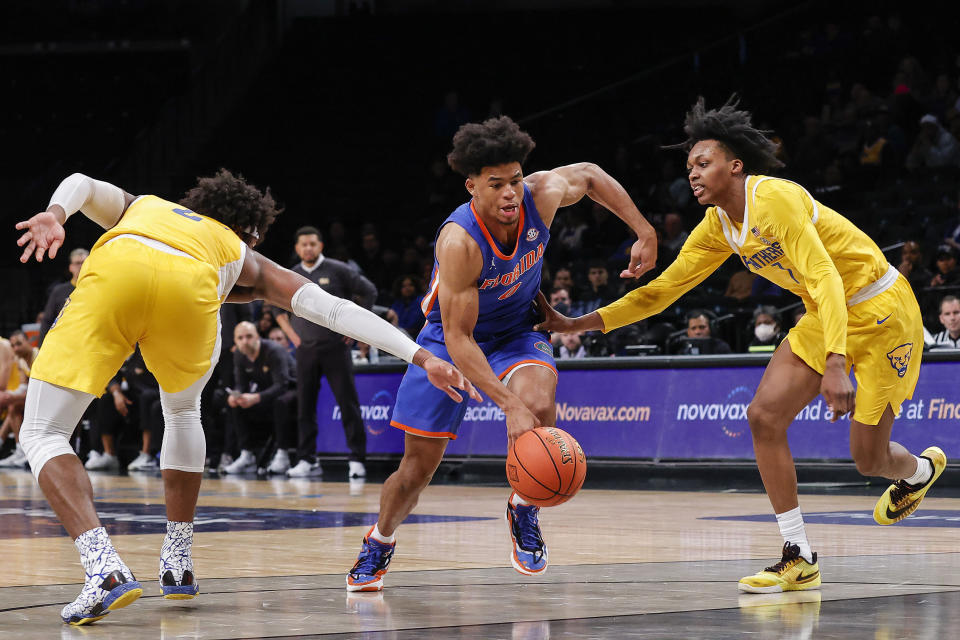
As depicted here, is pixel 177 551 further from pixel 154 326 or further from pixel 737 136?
pixel 737 136

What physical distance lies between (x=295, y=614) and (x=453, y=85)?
60.8 ft

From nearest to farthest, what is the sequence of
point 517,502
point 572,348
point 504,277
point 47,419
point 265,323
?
point 47,419
point 504,277
point 517,502
point 572,348
point 265,323

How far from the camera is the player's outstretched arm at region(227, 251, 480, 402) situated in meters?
4.35

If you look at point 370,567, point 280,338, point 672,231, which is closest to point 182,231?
point 370,567

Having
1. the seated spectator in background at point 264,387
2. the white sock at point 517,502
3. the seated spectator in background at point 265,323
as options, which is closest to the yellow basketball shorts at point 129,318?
the white sock at point 517,502

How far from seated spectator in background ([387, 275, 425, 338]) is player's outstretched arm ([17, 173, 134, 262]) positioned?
9064mm

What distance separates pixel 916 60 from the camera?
52.0 feet

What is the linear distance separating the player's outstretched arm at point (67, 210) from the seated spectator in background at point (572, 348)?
7794 millimetres

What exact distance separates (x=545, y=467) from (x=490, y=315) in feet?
2.97

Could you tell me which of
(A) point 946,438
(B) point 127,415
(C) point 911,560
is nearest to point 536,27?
(B) point 127,415

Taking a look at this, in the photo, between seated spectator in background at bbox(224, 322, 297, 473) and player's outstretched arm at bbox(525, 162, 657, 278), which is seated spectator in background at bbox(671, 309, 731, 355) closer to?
seated spectator in background at bbox(224, 322, 297, 473)

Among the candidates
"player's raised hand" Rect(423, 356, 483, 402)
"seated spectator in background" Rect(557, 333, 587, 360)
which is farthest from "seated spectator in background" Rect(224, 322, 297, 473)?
"player's raised hand" Rect(423, 356, 483, 402)

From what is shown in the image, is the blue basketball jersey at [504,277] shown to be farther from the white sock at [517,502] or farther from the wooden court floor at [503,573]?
the wooden court floor at [503,573]

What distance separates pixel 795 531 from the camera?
17.0 feet
